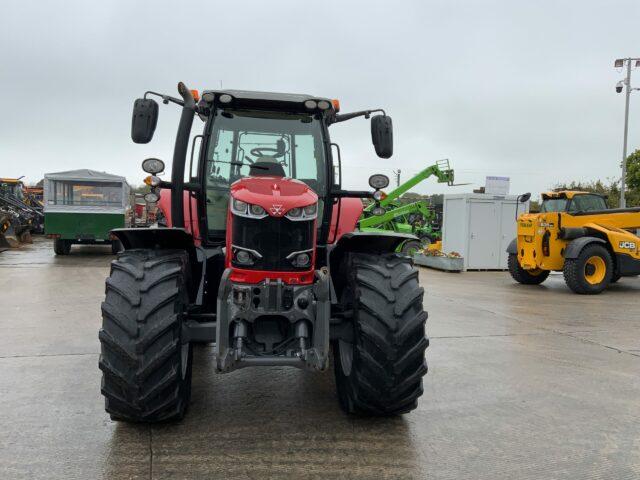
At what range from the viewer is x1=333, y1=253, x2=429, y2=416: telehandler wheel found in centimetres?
337

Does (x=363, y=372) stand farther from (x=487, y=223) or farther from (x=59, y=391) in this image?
(x=487, y=223)

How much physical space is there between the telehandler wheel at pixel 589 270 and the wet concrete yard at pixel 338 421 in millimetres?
4618

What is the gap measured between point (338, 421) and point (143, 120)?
2.49 metres

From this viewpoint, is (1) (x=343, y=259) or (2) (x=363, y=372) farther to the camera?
(1) (x=343, y=259)

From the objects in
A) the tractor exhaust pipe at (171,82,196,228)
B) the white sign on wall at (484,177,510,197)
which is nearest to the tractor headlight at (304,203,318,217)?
the tractor exhaust pipe at (171,82,196,228)

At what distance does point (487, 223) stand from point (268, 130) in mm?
12876

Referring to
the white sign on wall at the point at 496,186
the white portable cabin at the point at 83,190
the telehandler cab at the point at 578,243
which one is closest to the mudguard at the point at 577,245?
the telehandler cab at the point at 578,243

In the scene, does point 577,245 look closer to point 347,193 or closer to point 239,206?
point 347,193

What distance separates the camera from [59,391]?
4.19m

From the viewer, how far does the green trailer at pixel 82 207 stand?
1691 cm

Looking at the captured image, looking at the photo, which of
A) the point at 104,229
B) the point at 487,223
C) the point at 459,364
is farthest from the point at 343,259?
the point at 104,229

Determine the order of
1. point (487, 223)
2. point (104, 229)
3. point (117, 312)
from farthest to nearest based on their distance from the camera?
point (104, 229) < point (487, 223) < point (117, 312)

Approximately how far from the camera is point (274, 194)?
3.39m

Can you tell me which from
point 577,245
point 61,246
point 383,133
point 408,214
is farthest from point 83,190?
point 383,133
